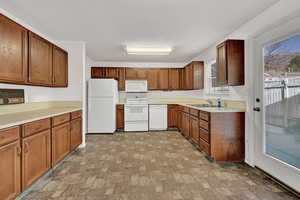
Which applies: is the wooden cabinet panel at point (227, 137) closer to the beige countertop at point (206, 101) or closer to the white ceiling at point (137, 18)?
the beige countertop at point (206, 101)

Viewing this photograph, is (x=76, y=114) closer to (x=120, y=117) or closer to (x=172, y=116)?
(x=120, y=117)

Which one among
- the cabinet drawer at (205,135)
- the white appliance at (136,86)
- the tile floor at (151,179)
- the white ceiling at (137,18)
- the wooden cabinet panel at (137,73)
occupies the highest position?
the white ceiling at (137,18)

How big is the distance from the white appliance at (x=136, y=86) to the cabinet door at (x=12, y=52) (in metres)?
3.37

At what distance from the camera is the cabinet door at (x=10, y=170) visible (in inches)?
61.5

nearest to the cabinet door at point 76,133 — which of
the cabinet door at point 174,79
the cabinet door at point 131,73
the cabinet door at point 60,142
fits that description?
the cabinet door at point 60,142

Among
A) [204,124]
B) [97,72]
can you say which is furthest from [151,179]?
[97,72]

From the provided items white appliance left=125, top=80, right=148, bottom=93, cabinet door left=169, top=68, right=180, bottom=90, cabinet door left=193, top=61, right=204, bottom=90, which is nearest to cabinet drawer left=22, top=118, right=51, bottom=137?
white appliance left=125, top=80, right=148, bottom=93

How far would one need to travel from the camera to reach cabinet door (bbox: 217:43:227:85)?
2945 millimetres

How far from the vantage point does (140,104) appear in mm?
5414

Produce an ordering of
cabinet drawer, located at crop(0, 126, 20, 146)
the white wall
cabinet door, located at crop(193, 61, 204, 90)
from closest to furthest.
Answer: cabinet drawer, located at crop(0, 126, 20, 146), the white wall, cabinet door, located at crop(193, 61, 204, 90)

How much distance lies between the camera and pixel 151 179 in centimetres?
233

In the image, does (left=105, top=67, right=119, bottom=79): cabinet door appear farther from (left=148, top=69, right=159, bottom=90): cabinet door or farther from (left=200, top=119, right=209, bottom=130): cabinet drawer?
(left=200, top=119, right=209, bottom=130): cabinet drawer

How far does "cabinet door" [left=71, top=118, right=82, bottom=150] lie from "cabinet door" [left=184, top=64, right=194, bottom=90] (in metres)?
3.17

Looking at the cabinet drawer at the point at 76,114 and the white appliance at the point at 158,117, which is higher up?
the cabinet drawer at the point at 76,114
